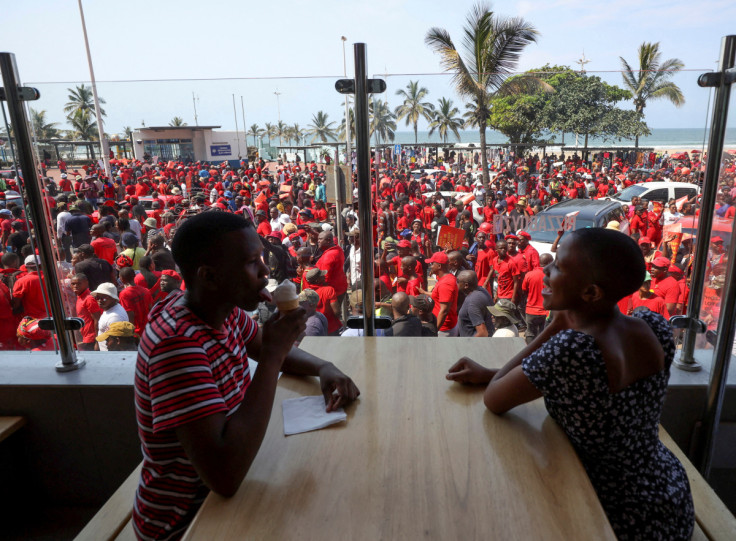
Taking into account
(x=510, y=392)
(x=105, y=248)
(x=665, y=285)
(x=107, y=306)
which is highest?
(x=510, y=392)

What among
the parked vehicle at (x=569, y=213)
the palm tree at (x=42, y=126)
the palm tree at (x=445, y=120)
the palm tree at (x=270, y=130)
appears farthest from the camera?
the parked vehicle at (x=569, y=213)

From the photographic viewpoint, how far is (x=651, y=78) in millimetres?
2227

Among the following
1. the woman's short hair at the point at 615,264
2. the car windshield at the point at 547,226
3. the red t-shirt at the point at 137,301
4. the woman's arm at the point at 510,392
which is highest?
the woman's short hair at the point at 615,264

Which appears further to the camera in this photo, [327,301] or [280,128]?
[327,301]

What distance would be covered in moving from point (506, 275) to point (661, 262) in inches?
69.5

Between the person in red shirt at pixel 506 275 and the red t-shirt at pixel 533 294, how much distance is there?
17 centimetres

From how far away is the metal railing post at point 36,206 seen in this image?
205cm

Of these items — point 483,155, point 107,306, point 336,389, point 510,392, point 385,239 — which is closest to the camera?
point 510,392

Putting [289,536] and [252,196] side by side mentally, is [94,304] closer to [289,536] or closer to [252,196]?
[252,196]

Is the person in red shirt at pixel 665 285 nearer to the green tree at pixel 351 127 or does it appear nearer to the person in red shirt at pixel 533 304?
the person in red shirt at pixel 533 304

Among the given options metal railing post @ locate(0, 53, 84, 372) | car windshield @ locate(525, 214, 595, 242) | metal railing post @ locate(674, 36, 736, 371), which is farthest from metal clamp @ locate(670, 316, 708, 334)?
metal railing post @ locate(0, 53, 84, 372)

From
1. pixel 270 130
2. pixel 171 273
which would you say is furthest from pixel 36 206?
pixel 171 273

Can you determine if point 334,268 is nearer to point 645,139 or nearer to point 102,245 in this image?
point 102,245

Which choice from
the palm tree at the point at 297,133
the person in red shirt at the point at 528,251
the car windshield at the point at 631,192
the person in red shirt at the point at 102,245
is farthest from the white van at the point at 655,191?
the person in red shirt at the point at 102,245
